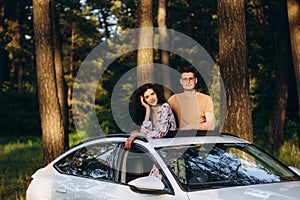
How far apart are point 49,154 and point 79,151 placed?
6706 millimetres

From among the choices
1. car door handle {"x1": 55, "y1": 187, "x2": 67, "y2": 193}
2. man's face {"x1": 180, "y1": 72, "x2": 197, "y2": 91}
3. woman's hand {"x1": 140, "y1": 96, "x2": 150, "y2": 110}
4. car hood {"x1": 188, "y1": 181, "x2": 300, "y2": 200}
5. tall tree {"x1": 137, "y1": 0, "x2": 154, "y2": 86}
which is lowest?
car door handle {"x1": 55, "y1": 187, "x2": 67, "y2": 193}

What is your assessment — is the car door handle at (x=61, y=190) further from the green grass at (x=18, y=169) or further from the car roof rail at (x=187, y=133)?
the green grass at (x=18, y=169)

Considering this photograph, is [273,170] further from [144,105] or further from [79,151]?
[79,151]

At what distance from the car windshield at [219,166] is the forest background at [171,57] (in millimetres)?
4592

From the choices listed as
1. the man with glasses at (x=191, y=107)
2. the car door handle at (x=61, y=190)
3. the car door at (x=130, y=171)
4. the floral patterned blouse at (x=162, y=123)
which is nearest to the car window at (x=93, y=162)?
the car door at (x=130, y=171)

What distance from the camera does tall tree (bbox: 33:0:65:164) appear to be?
1421 cm

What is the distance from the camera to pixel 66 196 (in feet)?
24.3

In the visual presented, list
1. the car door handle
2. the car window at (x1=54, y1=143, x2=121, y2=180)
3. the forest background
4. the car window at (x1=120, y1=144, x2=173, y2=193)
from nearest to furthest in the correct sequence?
the car window at (x1=120, y1=144, x2=173, y2=193) < the car window at (x1=54, y1=143, x2=121, y2=180) < the car door handle < the forest background

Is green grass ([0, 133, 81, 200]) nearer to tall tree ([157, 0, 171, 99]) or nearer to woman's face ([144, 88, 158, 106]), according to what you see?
woman's face ([144, 88, 158, 106])

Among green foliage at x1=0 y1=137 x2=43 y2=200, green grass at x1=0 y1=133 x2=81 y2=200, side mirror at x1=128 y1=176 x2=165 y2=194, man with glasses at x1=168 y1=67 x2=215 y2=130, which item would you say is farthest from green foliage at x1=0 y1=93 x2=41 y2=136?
side mirror at x1=128 y1=176 x2=165 y2=194

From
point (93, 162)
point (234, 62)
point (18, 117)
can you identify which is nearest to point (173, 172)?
point (93, 162)

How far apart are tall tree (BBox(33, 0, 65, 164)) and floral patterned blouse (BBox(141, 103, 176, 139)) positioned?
23.3ft

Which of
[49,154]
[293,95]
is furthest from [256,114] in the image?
[49,154]

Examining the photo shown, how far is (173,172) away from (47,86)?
8.52 m
